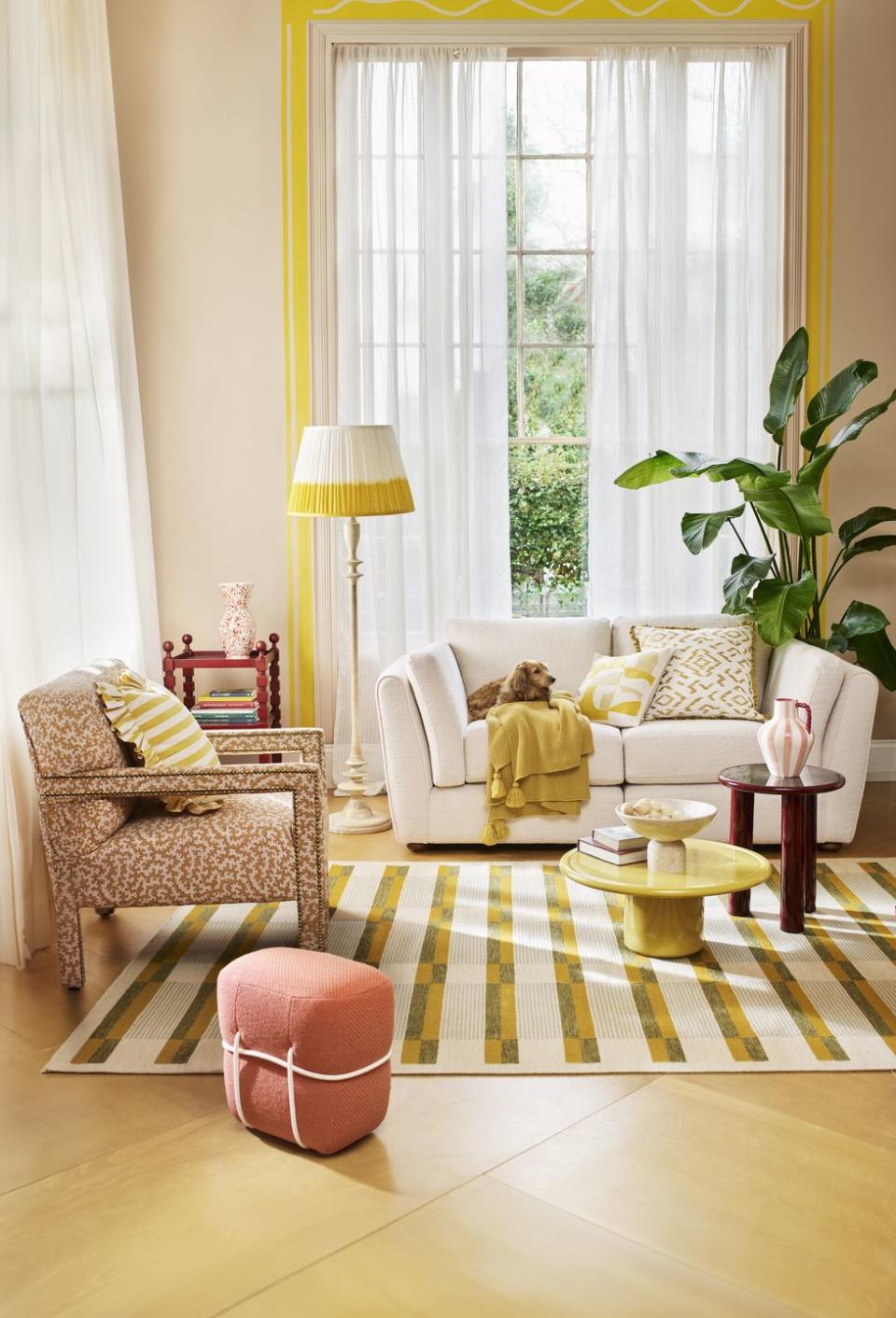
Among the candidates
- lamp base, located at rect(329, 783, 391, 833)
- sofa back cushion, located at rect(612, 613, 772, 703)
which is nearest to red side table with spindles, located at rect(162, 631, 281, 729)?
lamp base, located at rect(329, 783, 391, 833)

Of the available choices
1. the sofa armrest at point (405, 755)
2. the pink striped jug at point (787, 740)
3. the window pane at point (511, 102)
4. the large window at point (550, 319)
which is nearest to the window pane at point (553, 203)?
the large window at point (550, 319)

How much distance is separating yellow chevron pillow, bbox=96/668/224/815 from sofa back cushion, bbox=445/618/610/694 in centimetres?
165

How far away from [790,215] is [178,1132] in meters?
4.54

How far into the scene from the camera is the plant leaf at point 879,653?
206 inches

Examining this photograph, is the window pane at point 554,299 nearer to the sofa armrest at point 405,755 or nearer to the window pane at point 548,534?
the window pane at point 548,534

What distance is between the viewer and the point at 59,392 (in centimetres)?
415

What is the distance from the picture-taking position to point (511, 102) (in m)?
5.66

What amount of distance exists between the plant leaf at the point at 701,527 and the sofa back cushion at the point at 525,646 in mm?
506

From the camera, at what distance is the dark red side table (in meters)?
3.78

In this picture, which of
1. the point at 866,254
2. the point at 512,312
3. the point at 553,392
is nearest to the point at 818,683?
the point at 553,392

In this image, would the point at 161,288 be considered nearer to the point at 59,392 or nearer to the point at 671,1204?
the point at 59,392

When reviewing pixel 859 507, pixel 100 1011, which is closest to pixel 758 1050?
pixel 100 1011

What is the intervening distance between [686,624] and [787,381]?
3.57 ft

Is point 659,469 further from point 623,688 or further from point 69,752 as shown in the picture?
point 69,752
